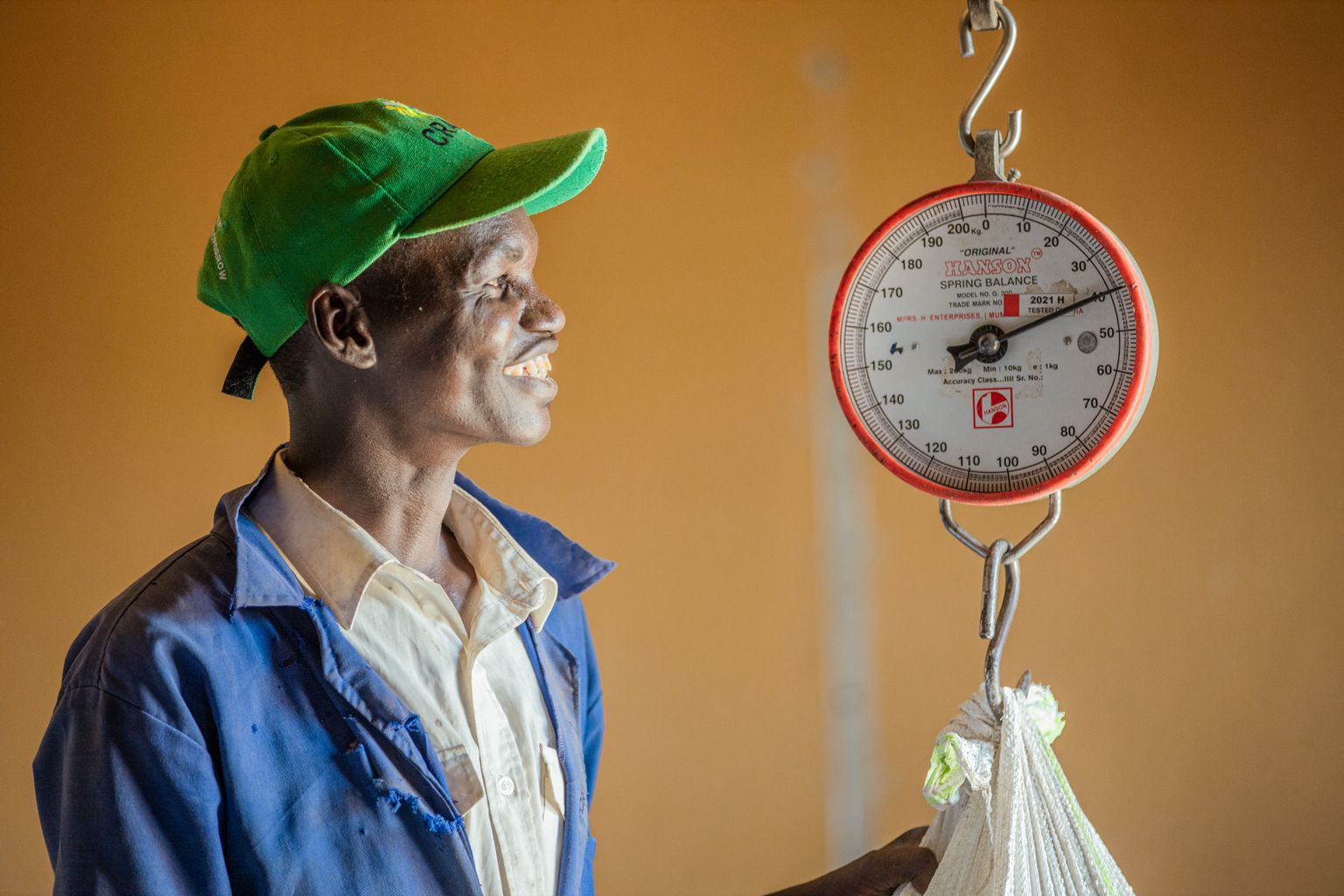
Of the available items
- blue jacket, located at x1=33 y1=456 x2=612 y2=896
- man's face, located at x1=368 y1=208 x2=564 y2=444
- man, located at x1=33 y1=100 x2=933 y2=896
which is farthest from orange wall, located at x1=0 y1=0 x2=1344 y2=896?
blue jacket, located at x1=33 y1=456 x2=612 y2=896

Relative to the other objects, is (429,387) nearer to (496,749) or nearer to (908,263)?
(496,749)

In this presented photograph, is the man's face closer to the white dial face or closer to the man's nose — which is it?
the man's nose

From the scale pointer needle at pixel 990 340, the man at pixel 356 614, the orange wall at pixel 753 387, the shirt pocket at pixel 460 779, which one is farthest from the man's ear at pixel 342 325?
the orange wall at pixel 753 387

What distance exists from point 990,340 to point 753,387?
126 cm

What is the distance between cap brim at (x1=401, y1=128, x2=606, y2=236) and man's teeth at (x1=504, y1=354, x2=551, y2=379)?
0.15 meters

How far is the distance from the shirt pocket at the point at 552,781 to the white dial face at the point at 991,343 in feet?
1.47

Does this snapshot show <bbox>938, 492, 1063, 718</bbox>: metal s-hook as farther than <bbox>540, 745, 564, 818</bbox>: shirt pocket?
No

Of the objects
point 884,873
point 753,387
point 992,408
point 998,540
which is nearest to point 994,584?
point 998,540

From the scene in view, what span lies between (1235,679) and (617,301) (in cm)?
134

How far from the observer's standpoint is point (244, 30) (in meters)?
2.38

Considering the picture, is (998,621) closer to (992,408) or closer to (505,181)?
(992,408)

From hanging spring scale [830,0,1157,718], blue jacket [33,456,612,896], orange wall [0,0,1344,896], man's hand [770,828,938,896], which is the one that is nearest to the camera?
blue jacket [33,456,612,896]

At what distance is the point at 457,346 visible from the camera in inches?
45.8

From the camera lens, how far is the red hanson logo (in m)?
1.10
